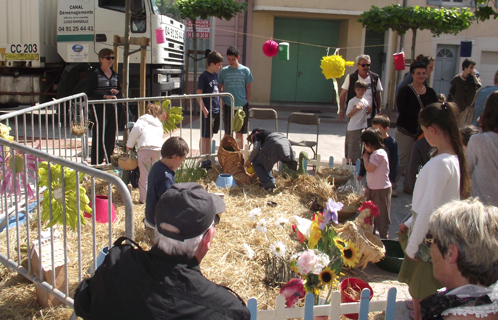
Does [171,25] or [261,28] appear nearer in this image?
[171,25]

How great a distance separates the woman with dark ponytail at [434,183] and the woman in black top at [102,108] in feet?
14.6

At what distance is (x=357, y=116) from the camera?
6.06m

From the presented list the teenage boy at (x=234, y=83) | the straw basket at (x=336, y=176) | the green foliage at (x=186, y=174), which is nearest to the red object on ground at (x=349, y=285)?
the green foliage at (x=186, y=174)

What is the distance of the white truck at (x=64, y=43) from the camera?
10398mm

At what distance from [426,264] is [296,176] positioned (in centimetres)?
340

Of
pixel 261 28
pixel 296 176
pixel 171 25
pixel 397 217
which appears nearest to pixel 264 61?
pixel 261 28

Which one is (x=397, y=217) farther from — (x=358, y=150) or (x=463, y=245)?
(x=463, y=245)

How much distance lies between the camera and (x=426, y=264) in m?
2.70

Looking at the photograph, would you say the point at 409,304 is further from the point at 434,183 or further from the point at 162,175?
the point at 162,175

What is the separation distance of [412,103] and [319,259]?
11.9ft

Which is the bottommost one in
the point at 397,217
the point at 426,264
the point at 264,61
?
the point at 397,217

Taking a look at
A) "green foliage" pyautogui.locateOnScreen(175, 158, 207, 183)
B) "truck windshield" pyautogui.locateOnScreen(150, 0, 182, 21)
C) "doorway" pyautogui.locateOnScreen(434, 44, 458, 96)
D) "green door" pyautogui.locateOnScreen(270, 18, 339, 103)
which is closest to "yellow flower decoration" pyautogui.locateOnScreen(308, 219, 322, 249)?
"green foliage" pyautogui.locateOnScreen(175, 158, 207, 183)

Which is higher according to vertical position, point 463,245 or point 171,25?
point 171,25

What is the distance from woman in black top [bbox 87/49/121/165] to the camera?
616 cm
